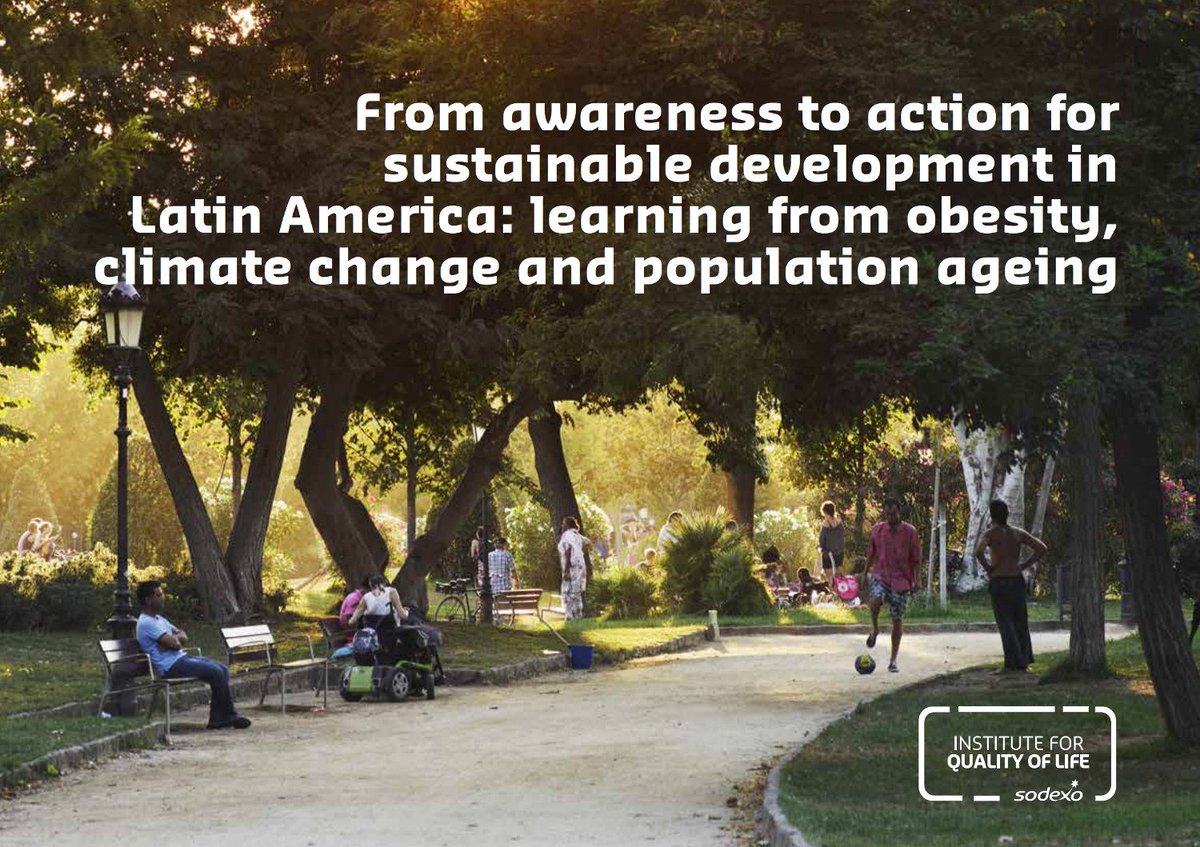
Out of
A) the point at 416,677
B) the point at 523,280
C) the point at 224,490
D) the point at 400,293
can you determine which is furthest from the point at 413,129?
the point at 224,490

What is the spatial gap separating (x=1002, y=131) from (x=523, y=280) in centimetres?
510

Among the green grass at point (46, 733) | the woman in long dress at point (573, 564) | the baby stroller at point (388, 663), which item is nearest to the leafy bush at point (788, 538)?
the woman in long dress at point (573, 564)

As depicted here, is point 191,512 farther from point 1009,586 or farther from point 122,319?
point 1009,586

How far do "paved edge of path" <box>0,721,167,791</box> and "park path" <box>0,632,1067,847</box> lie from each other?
0.55ft

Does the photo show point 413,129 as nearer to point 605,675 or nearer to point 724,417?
point 605,675

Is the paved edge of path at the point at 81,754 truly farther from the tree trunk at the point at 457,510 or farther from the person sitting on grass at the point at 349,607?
the tree trunk at the point at 457,510

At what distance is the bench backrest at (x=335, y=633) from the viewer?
22.1 metres

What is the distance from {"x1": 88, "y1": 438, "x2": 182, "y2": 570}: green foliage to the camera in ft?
157

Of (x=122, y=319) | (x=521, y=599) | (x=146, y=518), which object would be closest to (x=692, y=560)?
(x=521, y=599)

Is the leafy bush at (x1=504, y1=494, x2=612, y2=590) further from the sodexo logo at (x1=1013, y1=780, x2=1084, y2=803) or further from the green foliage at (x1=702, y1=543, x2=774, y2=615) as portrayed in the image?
the sodexo logo at (x1=1013, y1=780, x2=1084, y2=803)

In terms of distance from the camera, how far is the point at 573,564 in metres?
35.4

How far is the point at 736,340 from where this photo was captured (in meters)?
13.1

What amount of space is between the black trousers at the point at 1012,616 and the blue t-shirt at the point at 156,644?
332 inches

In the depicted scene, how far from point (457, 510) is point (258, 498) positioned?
3.19 m
